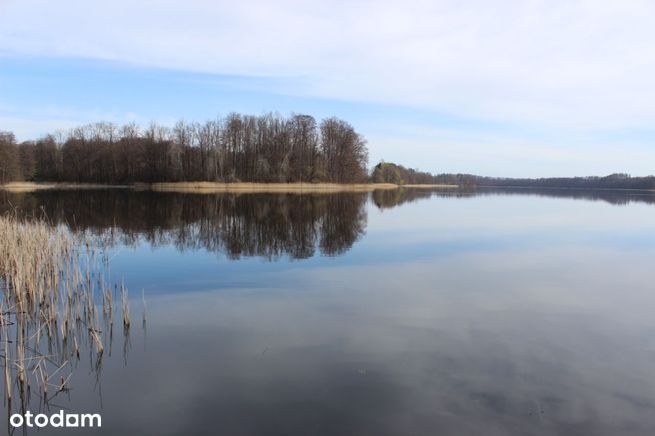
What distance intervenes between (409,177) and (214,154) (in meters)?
85.4

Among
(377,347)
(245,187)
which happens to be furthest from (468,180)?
(377,347)

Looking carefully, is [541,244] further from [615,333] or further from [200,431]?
[200,431]

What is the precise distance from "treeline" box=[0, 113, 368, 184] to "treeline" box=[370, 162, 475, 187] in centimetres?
1735

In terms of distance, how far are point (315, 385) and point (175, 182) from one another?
199ft

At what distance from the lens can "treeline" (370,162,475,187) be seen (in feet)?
318

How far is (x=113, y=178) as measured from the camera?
68.8 m

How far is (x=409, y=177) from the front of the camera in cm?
13562

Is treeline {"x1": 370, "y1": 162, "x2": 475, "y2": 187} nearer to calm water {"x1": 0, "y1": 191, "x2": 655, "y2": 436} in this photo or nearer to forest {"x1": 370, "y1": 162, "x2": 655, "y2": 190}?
forest {"x1": 370, "y1": 162, "x2": 655, "y2": 190}

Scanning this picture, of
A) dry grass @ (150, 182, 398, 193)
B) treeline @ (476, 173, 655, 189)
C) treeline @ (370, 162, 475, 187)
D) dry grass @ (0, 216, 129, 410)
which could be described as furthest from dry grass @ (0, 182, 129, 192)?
treeline @ (476, 173, 655, 189)

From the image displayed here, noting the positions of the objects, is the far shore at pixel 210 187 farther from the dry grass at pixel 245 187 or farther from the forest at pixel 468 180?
the forest at pixel 468 180

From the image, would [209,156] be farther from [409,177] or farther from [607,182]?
[607,182]

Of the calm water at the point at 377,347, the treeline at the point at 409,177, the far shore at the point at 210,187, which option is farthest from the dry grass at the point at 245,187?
the calm water at the point at 377,347

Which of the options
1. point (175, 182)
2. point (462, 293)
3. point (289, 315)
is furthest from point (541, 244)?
point (175, 182)

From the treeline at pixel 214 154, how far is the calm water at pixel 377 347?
50343 millimetres
